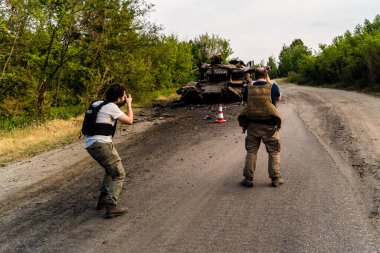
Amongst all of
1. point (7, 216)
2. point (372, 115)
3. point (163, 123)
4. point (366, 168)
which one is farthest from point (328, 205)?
point (163, 123)

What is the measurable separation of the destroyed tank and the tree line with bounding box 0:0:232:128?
8.93ft

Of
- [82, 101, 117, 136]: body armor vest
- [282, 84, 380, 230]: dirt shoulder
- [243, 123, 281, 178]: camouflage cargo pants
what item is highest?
[82, 101, 117, 136]: body armor vest

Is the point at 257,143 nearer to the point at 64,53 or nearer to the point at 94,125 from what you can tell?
the point at 94,125

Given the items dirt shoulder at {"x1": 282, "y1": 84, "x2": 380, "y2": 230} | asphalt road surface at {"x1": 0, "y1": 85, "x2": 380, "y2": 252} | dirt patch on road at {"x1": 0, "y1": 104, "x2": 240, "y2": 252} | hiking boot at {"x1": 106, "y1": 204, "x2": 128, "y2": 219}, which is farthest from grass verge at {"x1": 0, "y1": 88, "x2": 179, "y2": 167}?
dirt shoulder at {"x1": 282, "y1": 84, "x2": 380, "y2": 230}

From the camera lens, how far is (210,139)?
35.5ft

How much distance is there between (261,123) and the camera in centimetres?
644

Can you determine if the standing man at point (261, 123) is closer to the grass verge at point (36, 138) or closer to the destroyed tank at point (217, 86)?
the grass verge at point (36, 138)

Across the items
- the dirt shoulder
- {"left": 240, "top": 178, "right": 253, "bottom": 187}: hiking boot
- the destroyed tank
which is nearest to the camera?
the dirt shoulder

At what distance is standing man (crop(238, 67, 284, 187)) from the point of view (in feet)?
20.7

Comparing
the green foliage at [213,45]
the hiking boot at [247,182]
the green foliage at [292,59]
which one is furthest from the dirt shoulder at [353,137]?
the green foliage at [292,59]

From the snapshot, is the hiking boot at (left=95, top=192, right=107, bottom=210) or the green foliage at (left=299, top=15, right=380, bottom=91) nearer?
the hiking boot at (left=95, top=192, right=107, bottom=210)

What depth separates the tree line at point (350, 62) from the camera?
2328cm

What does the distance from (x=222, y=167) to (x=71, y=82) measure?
12569mm

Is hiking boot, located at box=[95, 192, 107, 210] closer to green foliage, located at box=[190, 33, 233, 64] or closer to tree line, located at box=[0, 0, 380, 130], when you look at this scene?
tree line, located at box=[0, 0, 380, 130]
